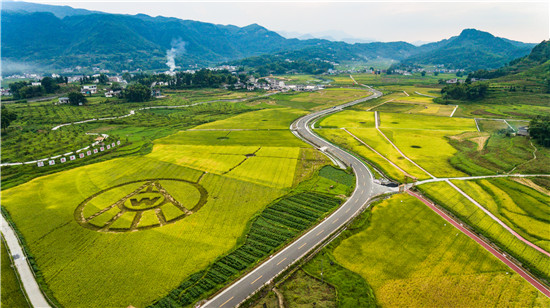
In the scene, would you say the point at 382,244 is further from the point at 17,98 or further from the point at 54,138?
the point at 17,98

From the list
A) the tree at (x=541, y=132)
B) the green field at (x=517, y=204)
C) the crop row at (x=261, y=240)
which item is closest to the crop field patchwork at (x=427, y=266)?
the crop row at (x=261, y=240)

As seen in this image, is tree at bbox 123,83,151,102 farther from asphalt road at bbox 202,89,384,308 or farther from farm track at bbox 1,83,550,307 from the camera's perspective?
asphalt road at bbox 202,89,384,308

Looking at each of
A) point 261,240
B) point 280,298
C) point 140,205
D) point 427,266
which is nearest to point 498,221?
point 427,266

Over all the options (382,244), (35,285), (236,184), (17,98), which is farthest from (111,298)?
(17,98)

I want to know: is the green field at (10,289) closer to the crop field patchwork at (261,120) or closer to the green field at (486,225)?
the green field at (486,225)

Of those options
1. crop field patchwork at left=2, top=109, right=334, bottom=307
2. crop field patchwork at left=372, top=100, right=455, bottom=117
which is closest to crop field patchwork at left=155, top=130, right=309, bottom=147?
crop field patchwork at left=2, top=109, right=334, bottom=307
